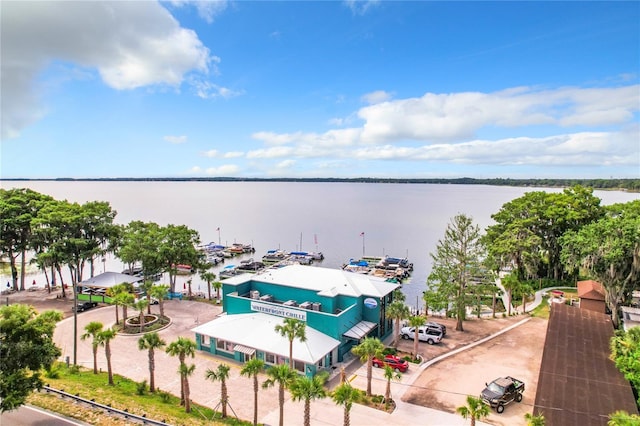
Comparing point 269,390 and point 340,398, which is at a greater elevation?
point 340,398

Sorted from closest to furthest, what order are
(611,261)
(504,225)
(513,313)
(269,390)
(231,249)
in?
(269,390)
(611,261)
(513,313)
(504,225)
(231,249)

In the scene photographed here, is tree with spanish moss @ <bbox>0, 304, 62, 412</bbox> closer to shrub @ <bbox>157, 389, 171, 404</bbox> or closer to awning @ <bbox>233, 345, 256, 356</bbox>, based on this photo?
shrub @ <bbox>157, 389, 171, 404</bbox>

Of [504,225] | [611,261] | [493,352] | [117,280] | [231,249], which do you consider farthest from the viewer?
[231,249]

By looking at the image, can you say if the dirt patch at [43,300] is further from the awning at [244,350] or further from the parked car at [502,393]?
the parked car at [502,393]

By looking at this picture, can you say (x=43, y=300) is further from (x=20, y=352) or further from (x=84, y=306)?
(x=20, y=352)

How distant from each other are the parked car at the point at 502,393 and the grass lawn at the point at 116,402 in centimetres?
1304

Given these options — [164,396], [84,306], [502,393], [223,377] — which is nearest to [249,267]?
[84,306]

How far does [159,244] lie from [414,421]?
3221cm

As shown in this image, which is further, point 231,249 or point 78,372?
point 231,249

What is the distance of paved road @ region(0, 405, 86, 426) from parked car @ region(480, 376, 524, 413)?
67.0 feet

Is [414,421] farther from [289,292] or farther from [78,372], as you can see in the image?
[78,372]

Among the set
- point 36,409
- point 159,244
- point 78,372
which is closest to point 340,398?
point 36,409

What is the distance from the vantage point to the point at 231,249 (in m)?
Answer: 81.5

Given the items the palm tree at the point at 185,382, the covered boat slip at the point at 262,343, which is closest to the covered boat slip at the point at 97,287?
the covered boat slip at the point at 262,343
